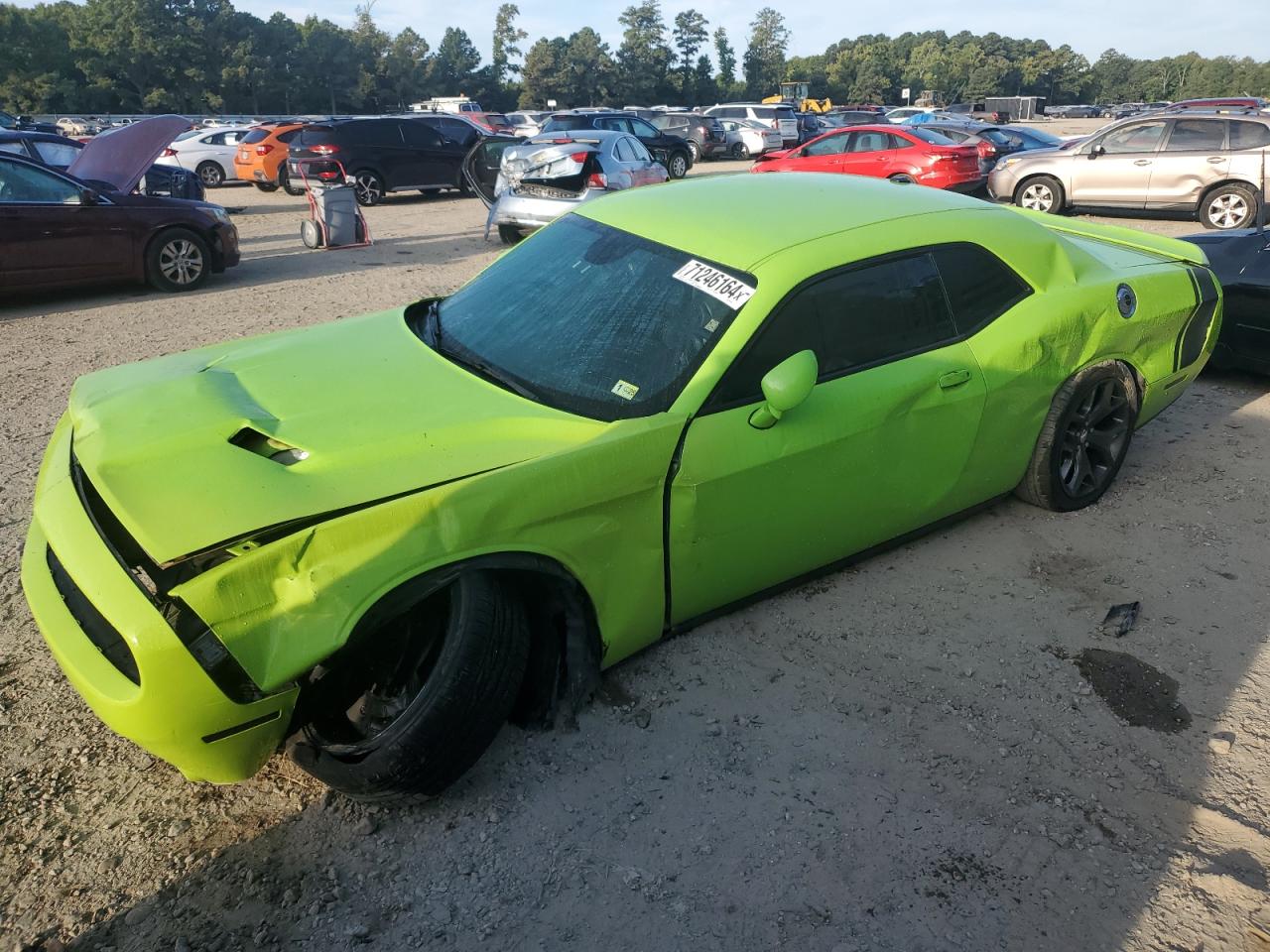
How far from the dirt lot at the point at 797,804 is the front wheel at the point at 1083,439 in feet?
1.18

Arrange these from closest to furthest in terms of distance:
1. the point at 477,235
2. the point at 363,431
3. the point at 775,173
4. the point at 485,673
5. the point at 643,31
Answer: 1. the point at 485,673
2. the point at 363,431
3. the point at 775,173
4. the point at 477,235
5. the point at 643,31

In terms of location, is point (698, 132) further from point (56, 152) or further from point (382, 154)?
point (56, 152)

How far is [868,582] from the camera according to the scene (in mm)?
3631

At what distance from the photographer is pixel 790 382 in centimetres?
269

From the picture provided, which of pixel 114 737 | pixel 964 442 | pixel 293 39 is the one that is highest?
pixel 293 39

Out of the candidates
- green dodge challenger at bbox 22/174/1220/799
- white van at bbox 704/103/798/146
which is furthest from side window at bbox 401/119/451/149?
green dodge challenger at bbox 22/174/1220/799

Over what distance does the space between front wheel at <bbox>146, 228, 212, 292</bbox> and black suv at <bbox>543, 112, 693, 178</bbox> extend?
1004 cm

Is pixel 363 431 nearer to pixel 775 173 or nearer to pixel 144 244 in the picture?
pixel 775 173

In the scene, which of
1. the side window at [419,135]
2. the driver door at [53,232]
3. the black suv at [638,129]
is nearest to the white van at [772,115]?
the black suv at [638,129]

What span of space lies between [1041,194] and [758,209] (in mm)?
11214

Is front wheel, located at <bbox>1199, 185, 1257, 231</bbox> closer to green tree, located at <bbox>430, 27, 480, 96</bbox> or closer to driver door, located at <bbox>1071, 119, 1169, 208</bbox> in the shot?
driver door, located at <bbox>1071, 119, 1169, 208</bbox>

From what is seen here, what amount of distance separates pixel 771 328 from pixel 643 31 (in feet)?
317

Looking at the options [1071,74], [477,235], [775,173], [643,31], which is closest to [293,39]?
[643,31]

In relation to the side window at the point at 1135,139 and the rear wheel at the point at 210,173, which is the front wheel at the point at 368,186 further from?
the side window at the point at 1135,139
